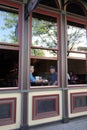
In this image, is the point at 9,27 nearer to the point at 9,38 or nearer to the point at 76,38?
the point at 9,38

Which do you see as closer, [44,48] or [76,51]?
[44,48]

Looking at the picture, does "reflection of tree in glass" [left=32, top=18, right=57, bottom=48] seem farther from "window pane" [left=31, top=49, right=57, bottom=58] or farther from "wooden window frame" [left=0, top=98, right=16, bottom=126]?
"wooden window frame" [left=0, top=98, right=16, bottom=126]

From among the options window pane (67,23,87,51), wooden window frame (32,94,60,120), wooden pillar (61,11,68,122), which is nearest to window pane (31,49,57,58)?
wooden pillar (61,11,68,122)

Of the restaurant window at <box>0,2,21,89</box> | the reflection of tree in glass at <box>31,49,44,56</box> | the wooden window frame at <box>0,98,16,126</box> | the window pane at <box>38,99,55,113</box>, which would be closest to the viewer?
the wooden window frame at <box>0,98,16,126</box>

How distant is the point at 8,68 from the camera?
5426 mm

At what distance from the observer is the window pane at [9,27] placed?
4.91 m

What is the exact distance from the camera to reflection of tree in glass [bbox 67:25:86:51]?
20.3ft

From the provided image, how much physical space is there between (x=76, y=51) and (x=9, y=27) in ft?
7.92

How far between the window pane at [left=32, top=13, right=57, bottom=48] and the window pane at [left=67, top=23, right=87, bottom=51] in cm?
59

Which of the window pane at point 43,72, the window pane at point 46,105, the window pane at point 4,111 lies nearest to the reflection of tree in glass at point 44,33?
the window pane at point 43,72

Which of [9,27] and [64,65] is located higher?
[9,27]

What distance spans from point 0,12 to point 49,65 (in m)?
2.14

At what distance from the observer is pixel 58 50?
575cm

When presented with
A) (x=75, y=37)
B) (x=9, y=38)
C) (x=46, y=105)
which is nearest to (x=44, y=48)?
(x=9, y=38)
